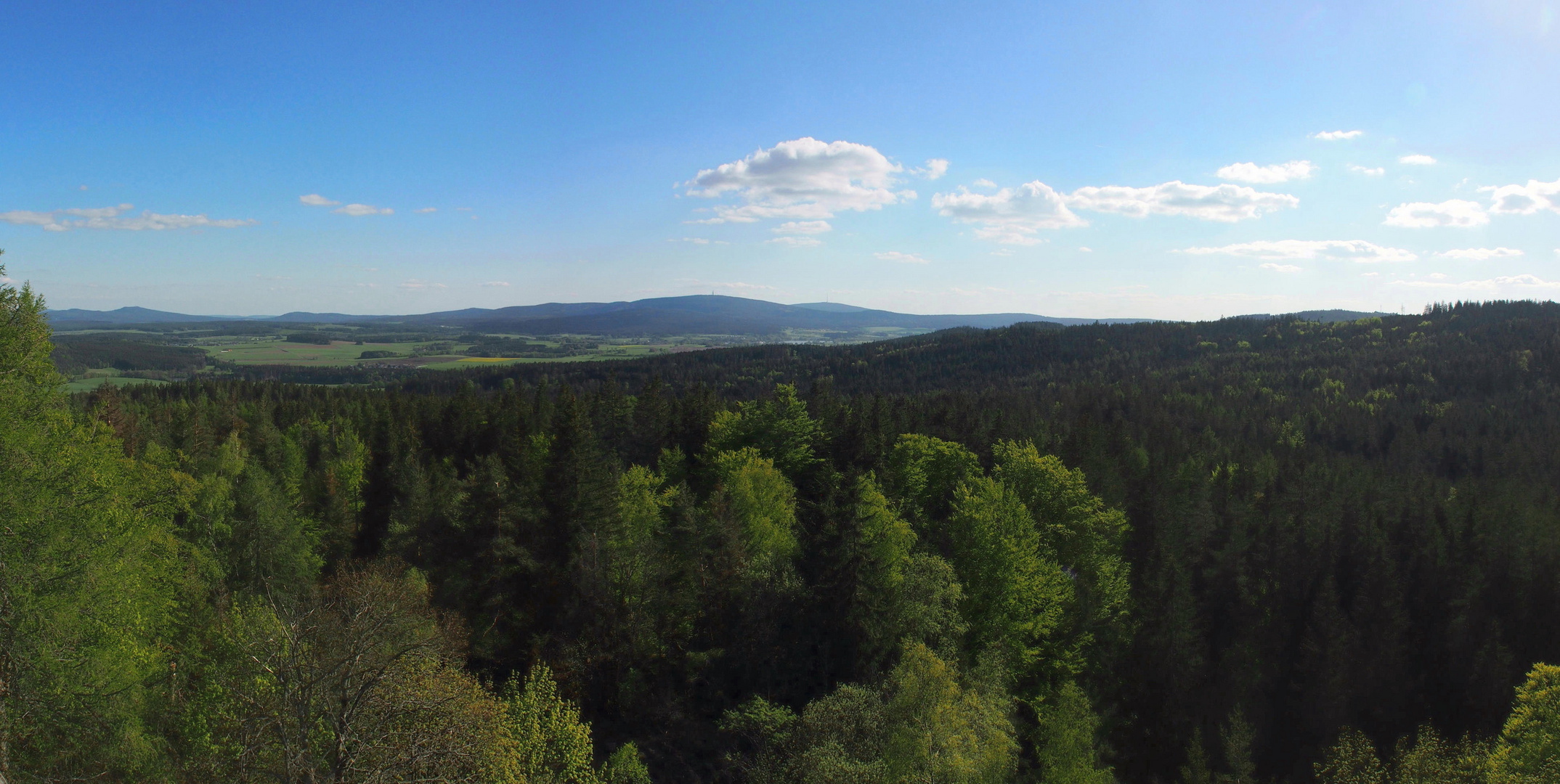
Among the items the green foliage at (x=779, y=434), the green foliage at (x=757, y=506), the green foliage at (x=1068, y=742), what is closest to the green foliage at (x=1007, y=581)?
the green foliage at (x=1068, y=742)

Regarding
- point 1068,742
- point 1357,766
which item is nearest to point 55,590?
point 1068,742

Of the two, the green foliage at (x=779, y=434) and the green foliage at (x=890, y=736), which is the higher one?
the green foliage at (x=779, y=434)

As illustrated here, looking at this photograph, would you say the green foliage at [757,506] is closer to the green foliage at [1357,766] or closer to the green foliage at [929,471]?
the green foliage at [929,471]

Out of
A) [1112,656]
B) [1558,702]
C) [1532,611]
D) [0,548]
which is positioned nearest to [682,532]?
[0,548]

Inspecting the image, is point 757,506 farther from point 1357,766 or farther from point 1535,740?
point 1357,766

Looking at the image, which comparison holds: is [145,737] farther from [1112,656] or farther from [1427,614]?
[1427,614]

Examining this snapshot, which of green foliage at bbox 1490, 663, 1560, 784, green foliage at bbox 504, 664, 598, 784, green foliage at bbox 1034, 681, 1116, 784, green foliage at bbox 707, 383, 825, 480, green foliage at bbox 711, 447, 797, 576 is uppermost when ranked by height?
green foliage at bbox 707, 383, 825, 480

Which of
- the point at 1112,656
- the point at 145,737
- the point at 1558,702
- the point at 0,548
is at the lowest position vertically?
the point at 1112,656

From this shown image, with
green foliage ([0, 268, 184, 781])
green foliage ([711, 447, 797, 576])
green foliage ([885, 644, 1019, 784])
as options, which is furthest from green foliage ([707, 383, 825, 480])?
green foliage ([0, 268, 184, 781])

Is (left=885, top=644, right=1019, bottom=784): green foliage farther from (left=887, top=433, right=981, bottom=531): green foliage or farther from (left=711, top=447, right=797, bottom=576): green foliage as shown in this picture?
(left=887, top=433, right=981, bottom=531): green foliage
